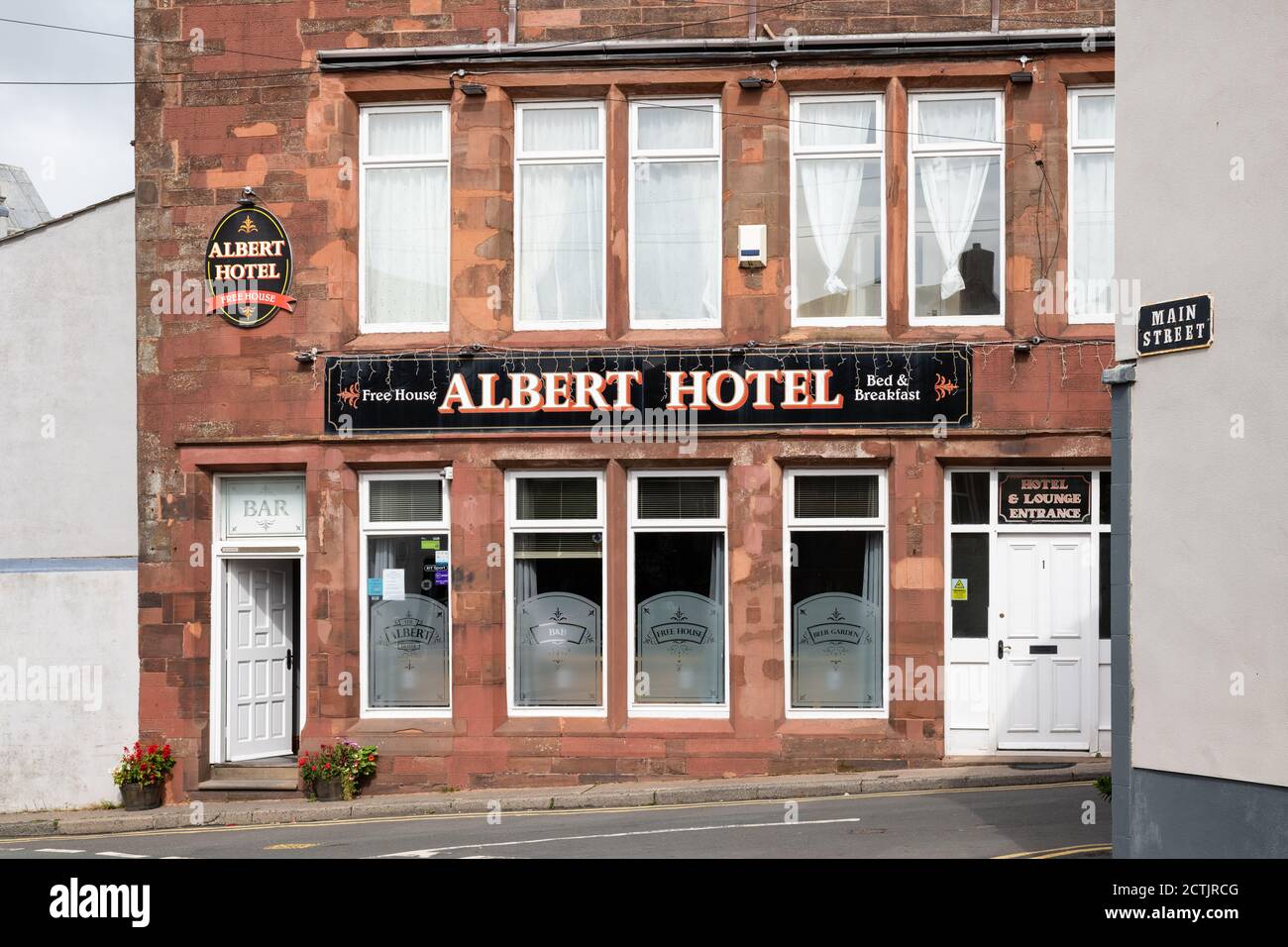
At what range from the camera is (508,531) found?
16.0 m

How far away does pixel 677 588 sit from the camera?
15953 millimetres

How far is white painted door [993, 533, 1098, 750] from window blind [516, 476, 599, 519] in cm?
438

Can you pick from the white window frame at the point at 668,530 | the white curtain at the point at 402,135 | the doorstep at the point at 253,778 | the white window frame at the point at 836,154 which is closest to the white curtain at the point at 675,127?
the white window frame at the point at 836,154

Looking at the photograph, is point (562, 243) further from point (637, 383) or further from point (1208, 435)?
point (1208, 435)

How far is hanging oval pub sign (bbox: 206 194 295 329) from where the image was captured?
16.2 m

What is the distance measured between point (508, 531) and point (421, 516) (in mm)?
997

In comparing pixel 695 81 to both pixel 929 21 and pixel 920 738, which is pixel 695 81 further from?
pixel 920 738

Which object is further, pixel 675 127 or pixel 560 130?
pixel 560 130

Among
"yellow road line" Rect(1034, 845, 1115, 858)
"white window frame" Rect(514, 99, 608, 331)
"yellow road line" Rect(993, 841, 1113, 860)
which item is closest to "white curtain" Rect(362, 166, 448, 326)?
"white window frame" Rect(514, 99, 608, 331)

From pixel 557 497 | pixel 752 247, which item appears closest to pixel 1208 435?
pixel 752 247

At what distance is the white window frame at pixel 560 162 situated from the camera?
53.1 ft

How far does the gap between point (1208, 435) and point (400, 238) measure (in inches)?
386

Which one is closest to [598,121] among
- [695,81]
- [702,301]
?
[695,81]

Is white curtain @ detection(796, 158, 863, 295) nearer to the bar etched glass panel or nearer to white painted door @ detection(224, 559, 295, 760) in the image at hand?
the bar etched glass panel
